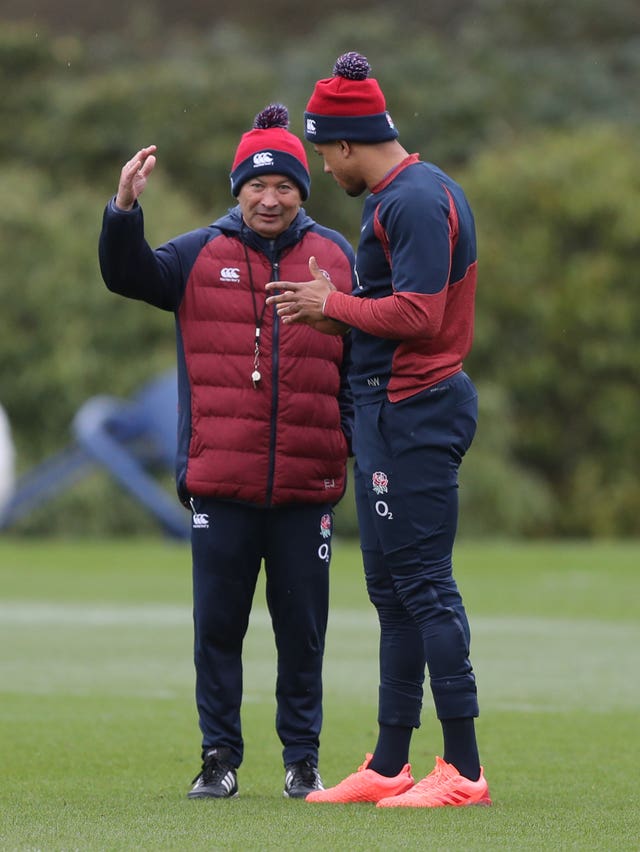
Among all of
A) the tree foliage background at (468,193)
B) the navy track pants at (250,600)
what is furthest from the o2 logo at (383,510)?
the tree foliage background at (468,193)

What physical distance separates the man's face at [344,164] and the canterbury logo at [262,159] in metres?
0.46

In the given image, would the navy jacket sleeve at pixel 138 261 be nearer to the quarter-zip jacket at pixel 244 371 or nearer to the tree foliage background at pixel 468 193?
the quarter-zip jacket at pixel 244 371

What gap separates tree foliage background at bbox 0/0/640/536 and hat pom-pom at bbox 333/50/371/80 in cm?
2915

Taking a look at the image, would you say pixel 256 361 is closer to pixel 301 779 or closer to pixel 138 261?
pixel 138 261

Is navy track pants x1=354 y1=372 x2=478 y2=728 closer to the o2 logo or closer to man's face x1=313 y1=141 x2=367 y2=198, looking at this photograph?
the o2 logo

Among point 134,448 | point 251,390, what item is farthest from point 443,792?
point 134,448

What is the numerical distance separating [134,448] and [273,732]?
838 inches

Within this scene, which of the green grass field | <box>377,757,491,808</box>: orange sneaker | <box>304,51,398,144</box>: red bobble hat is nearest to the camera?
the green grass field

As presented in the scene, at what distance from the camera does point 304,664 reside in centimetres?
599

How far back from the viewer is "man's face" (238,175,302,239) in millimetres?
5891

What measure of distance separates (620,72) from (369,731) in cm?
5473

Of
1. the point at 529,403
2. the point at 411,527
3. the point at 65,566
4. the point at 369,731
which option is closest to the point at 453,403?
the point at 411,527

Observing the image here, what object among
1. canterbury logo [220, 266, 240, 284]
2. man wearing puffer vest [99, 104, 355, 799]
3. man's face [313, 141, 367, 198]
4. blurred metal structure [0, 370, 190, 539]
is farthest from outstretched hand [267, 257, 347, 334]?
blurred metal structure [0, 370, 190, 539]

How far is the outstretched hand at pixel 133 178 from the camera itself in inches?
220
